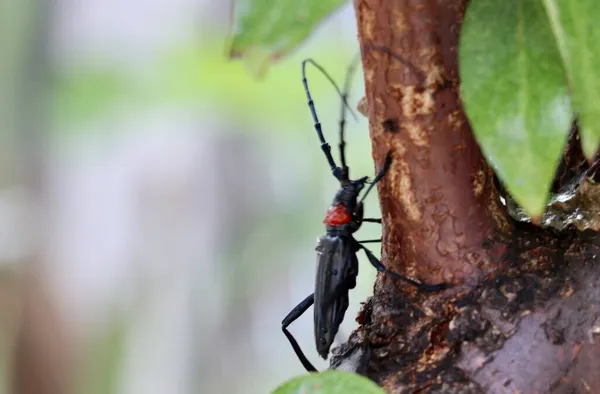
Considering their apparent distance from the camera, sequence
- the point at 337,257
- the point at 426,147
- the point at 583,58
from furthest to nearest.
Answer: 1. the point at 337,257
2. the point at 426,147
3. the point at 583,58

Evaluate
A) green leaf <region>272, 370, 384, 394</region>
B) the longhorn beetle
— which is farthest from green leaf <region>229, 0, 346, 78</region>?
the longhorn beetle

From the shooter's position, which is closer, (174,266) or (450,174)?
(450,174)

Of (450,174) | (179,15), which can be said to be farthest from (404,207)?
(179,15)

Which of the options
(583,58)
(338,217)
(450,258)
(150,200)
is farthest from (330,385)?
(150,200)

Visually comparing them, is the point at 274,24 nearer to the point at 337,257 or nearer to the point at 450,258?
the point at 450,258

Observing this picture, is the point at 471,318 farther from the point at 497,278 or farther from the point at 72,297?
the point at 72,297

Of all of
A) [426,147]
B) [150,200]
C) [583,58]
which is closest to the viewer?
[583,58]

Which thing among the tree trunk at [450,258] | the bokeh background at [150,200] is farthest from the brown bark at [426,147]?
the bokeh background at [150,200]

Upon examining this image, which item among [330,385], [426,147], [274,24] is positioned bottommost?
[330,385]
